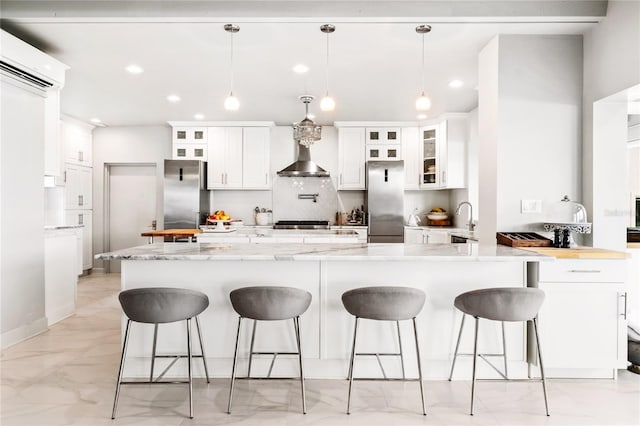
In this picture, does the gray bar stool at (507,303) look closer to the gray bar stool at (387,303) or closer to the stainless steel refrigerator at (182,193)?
the gray bar stool at (387,303)

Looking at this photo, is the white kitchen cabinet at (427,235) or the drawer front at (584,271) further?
the white kitchen cabinet at (427,235)

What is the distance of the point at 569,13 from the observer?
3078mm

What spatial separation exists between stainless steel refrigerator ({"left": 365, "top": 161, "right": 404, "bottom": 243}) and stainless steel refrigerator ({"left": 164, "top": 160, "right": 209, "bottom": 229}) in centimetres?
271

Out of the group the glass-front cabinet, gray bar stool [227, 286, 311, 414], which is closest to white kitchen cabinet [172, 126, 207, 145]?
the glass-front cabinet

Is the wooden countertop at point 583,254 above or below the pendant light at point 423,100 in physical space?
below

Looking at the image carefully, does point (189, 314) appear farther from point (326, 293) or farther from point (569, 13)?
point (569, 13)

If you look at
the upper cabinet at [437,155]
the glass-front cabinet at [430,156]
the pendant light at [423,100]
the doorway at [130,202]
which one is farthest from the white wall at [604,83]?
the doorway at [130,202]

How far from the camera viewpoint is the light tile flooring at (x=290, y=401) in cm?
222

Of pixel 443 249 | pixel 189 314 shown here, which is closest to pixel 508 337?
pixel 443 249

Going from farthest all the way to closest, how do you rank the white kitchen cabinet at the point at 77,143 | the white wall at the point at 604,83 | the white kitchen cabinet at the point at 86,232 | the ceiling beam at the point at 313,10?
1. the white kitchen cabinet at the point at 86,232
2. the white kitchen cabinet at the point at 77,143
3. the ceiling beam at the point at 313,10
4. the white wall at the point at 604,83

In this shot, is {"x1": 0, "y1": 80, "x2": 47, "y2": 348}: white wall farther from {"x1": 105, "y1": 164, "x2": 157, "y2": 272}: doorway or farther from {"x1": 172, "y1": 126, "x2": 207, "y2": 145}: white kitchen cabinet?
{"x1": 105, "y1": 164, "x2": 157, "y2": 272}: doorway

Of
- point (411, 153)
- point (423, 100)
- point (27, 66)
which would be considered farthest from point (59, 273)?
point (411, 153)

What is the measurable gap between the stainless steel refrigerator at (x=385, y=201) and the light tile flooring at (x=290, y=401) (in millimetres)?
3767

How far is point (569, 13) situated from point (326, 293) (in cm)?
277
